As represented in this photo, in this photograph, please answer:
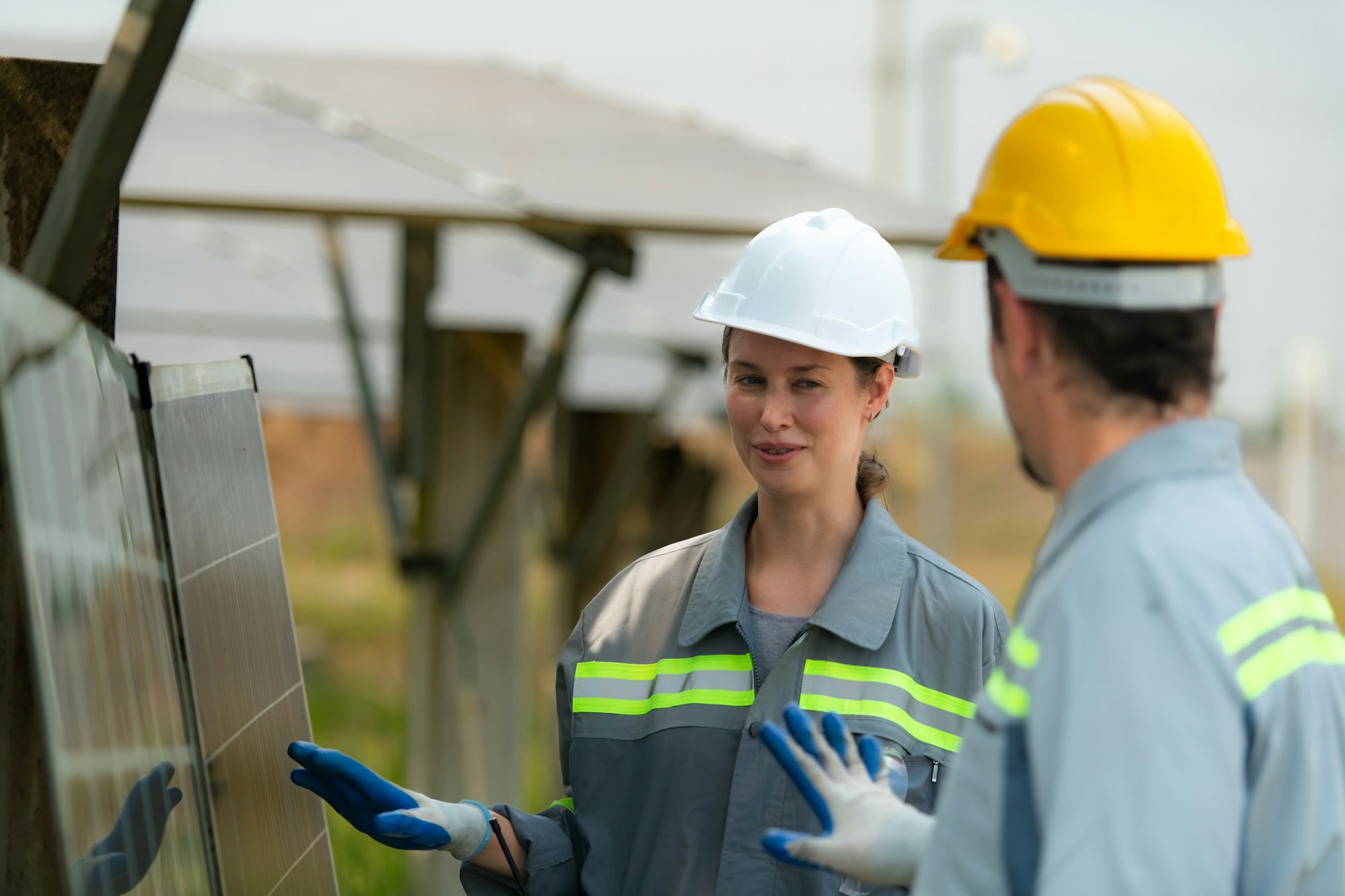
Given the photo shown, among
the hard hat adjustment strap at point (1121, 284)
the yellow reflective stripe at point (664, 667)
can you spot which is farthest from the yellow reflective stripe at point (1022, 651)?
the yellow reflective stripe at point (664, 667)

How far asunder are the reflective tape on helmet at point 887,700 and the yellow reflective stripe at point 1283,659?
83cm

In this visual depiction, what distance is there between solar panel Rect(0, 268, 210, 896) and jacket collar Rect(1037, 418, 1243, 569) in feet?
2.97

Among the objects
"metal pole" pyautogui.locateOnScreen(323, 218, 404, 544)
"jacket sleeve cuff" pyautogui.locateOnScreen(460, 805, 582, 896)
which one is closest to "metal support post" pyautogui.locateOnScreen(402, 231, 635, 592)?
"metal pole" pyautogui.locateOnScreen(323, 218, 404, 544)

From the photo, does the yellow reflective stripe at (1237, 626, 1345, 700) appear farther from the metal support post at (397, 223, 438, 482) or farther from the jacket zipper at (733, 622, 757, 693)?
the metal support post at (397, 223, 438, 482)

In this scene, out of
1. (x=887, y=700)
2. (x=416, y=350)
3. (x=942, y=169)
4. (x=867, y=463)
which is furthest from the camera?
(x=942, y=169)

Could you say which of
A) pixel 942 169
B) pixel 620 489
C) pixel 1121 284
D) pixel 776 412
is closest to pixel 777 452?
pixel 776 412

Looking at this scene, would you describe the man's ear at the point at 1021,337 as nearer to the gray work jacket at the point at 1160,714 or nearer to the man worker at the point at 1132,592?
the man worker at the point at 1132,592

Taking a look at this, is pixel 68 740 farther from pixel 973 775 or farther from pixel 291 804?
pixel 291 804

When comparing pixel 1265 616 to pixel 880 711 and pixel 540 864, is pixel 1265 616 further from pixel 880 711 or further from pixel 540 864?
pixel 540 864

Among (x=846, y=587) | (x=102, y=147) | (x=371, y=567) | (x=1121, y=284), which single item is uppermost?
(x=102, y=147)

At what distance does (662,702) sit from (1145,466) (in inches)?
41.3

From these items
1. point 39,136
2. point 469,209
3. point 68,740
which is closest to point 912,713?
point 68,740

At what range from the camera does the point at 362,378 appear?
223 inches

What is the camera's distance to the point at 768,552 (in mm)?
2371
